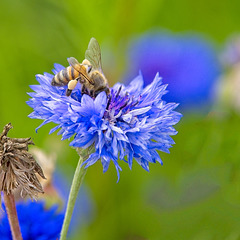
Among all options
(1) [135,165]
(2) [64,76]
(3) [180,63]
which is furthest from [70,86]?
(3) [180,63]

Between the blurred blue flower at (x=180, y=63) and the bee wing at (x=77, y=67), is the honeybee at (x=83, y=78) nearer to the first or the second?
the bee wing at (x=77, y=67)

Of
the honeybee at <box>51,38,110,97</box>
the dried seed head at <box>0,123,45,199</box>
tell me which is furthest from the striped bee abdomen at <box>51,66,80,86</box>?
the dried seed head at <box>0,123,45,199</box>

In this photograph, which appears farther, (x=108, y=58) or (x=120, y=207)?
(x=108, y=58)

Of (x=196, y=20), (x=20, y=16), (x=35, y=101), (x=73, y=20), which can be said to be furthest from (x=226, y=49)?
(x=35, y=101)

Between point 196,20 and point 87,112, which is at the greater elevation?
point 196,20

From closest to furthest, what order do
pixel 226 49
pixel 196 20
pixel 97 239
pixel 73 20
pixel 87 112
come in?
pixel 87 112 < pixel 97 239 < pixel 73 20 < pixel 226 49 < pixel 196 20

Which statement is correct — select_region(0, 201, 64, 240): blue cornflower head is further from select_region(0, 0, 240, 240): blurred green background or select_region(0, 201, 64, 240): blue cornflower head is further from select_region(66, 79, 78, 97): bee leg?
select_region(0, 0, 240, 240): blurred green background

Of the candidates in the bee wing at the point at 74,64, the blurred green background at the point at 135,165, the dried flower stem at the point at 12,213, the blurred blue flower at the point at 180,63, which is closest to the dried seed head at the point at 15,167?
the dried flower stem at the point at 12,213

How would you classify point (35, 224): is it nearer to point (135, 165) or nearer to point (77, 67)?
point (77, 67)

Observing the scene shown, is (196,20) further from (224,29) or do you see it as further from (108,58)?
(108,58)
